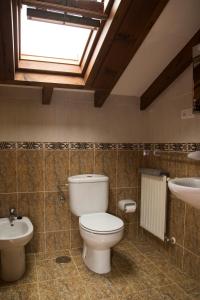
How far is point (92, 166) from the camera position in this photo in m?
2.67

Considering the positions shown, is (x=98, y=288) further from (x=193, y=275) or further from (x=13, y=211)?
(x=13, y=211)

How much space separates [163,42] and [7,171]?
73.0 inches

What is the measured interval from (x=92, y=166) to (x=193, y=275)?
141 centimetres

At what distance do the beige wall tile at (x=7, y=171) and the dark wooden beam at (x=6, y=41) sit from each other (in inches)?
29.5

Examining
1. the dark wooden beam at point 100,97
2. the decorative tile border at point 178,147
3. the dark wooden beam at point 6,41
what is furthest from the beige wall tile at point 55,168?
the decorative tile border at point 178,147

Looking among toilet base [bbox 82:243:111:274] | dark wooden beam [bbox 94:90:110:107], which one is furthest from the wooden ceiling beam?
toilet base [bbox 82:243:111:274]

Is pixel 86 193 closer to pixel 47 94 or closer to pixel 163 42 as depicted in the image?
pixel 47 94

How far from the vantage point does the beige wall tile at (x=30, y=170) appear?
95.3 inches

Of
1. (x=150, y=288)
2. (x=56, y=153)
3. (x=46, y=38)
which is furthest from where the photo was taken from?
(x=56, y=153)

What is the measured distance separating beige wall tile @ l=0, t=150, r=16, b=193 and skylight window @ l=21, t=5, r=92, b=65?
0.95m

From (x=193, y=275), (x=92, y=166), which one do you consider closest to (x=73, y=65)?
(x=92, y=166)

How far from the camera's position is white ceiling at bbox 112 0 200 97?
5.31 ft

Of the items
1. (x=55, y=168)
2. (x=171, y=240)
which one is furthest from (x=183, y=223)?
(x=55, y=168)

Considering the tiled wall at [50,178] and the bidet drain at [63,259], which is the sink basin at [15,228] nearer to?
the tiled wall at [50,178]
